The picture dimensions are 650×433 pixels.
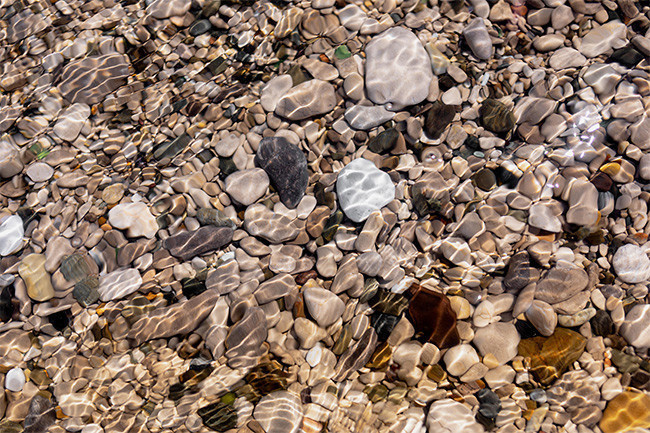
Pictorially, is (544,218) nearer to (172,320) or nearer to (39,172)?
(172,320)

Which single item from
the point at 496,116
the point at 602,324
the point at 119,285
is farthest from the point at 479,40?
the point at 119,285

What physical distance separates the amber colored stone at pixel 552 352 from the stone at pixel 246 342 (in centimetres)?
183

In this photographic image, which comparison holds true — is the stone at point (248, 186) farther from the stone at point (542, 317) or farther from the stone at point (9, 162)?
the stone at point (542, 317)

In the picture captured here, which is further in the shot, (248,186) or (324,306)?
(248,186)

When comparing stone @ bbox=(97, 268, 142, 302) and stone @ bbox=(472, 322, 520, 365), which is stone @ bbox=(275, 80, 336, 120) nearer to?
stone @ bbox=(97, 268, 142, 302)

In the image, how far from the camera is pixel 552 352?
3.11m

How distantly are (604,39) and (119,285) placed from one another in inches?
176

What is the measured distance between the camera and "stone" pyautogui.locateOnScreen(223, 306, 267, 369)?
3258mm

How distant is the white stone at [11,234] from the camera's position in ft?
12.1

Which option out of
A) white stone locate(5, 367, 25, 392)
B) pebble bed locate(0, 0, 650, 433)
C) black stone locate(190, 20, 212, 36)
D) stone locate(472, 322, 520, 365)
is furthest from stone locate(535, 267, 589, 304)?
white stone locate(5, 367, 25, 392)

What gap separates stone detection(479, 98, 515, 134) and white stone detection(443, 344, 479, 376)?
5.86 feet

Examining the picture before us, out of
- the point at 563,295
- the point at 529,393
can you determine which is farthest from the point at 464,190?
the point at 529,393

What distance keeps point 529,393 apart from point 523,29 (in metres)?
3.04

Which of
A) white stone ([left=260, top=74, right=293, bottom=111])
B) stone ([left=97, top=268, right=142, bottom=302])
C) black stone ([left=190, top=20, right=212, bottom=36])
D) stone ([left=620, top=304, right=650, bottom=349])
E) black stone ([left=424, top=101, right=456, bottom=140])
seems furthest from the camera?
black stone ([left=190, top=20, right=212, bottom=36])
